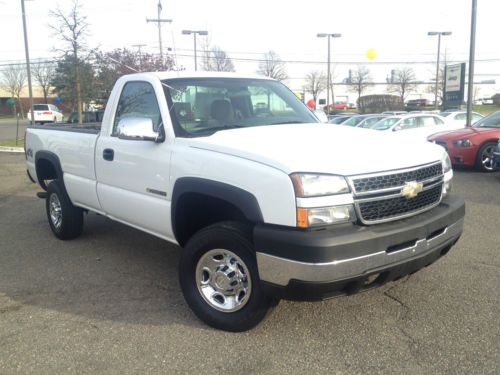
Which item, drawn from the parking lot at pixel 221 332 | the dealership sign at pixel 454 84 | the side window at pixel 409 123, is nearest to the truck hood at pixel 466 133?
the side window at pixel 409 123

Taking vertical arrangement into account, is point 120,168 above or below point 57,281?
above

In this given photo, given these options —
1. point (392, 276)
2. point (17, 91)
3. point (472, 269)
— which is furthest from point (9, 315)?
point (17, 91)

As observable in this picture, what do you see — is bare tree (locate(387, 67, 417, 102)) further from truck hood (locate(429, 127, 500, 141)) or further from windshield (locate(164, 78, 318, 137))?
windshield (locate(164, 78, 318, 137))

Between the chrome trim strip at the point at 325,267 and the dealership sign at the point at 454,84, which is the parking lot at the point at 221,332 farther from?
the dealership sign at the point at 454,84

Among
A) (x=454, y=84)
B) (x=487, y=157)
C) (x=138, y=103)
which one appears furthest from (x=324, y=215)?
(x=454, y=84)

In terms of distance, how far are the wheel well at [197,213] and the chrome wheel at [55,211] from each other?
264 cm

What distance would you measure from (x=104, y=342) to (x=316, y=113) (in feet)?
9.86

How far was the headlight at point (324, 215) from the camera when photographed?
280 cm

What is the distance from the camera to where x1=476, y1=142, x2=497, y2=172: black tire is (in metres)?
10.5

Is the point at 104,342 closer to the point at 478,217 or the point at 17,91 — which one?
the point at 478,217

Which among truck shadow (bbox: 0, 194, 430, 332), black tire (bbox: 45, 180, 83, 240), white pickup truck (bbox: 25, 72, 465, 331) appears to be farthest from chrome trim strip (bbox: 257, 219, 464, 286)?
black tire (bbox: 45, 180, 83, 240)

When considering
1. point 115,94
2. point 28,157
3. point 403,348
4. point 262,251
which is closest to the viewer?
point 262,251

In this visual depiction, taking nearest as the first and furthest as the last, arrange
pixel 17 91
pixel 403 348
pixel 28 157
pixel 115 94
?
pixel 403 348, pixel 115 94, pixel 28 157, pixel 17 91

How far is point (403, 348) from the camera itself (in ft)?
10.2
